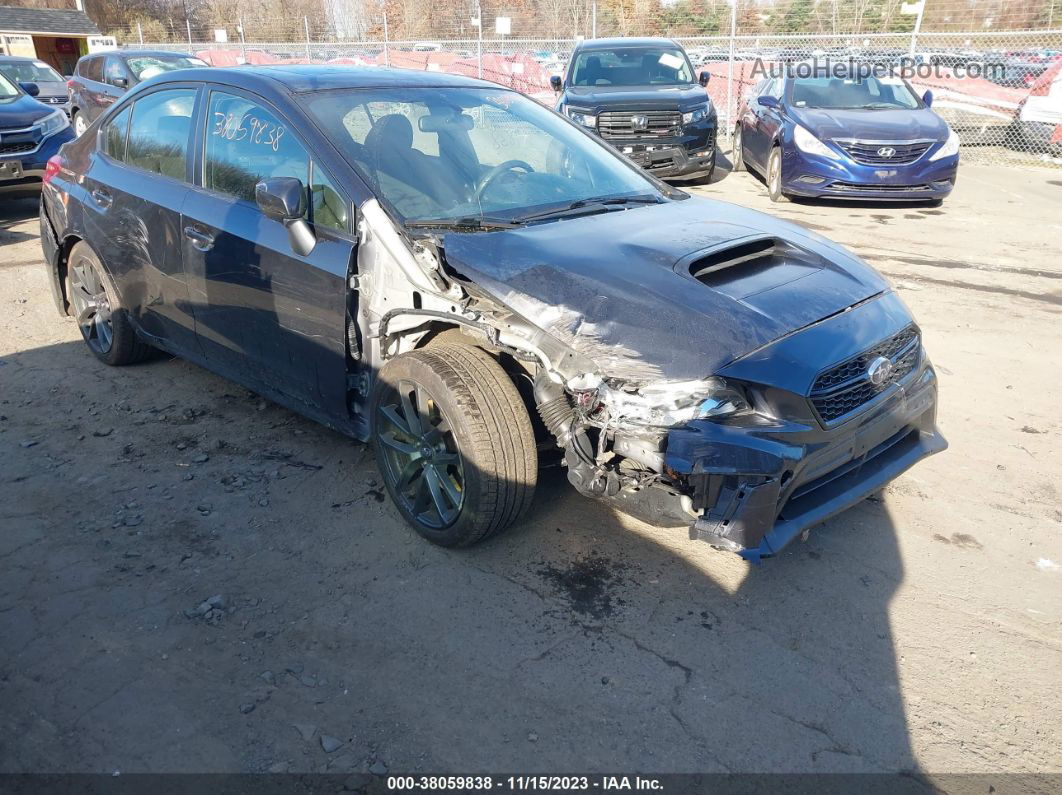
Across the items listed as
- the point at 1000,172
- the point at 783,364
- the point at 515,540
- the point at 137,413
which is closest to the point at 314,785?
the point at 515,540

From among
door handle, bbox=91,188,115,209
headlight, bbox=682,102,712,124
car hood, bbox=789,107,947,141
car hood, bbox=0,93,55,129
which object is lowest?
car hood, bbox=789,107,947,141

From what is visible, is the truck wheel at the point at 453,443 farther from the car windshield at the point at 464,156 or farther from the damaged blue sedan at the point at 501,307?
the car windshield at the point at 464,156

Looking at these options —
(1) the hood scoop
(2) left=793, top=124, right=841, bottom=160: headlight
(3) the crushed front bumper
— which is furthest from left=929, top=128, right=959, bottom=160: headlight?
(3) the crushed front bumper

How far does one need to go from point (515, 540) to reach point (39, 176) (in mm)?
8925

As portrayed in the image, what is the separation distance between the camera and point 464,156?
3.84 m

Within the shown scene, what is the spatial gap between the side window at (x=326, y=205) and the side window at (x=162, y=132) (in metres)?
1.09

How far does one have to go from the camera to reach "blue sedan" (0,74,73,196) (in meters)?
9.31

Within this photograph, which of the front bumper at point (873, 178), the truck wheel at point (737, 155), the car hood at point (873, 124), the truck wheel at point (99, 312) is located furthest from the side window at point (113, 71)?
the front bumper at point (873, 178)

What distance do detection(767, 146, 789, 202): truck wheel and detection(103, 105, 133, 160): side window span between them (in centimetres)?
793

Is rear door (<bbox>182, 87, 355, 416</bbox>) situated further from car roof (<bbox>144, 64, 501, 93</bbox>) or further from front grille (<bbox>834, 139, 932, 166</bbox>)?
front grille (<bbox>834, 139, 932, 166</bbox>)

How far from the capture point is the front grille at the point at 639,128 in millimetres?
10391

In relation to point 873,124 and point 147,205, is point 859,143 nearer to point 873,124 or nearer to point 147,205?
point 873,124

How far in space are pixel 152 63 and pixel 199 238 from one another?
1279cm

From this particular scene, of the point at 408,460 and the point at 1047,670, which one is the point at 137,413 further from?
the point at 1047,670
